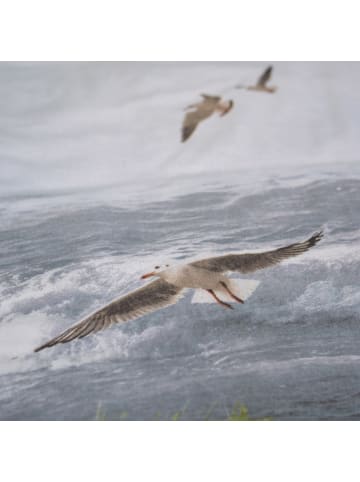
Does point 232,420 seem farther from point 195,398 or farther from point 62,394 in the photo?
point 62,394

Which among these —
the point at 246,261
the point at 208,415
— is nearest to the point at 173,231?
the point at 246,261

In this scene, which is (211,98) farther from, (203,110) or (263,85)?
(263,85)

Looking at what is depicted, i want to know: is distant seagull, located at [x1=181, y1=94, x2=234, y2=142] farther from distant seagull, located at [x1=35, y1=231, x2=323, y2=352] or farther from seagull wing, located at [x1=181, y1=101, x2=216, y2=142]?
distant seagull, located at [x1=35, y1=231, x2=323, y2=352]

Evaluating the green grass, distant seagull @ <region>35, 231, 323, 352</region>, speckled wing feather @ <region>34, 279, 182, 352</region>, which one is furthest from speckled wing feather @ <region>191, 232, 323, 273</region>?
the green grass

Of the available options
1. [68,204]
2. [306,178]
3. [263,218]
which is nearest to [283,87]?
[306,178]

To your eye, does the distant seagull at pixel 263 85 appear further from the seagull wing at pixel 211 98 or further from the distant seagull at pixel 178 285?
the distant seagull at pixel 178 285

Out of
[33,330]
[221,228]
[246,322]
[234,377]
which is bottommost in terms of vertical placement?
[234,377]

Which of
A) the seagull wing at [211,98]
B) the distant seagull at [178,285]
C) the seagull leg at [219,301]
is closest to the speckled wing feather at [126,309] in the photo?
the distant seagull at [178,285]
